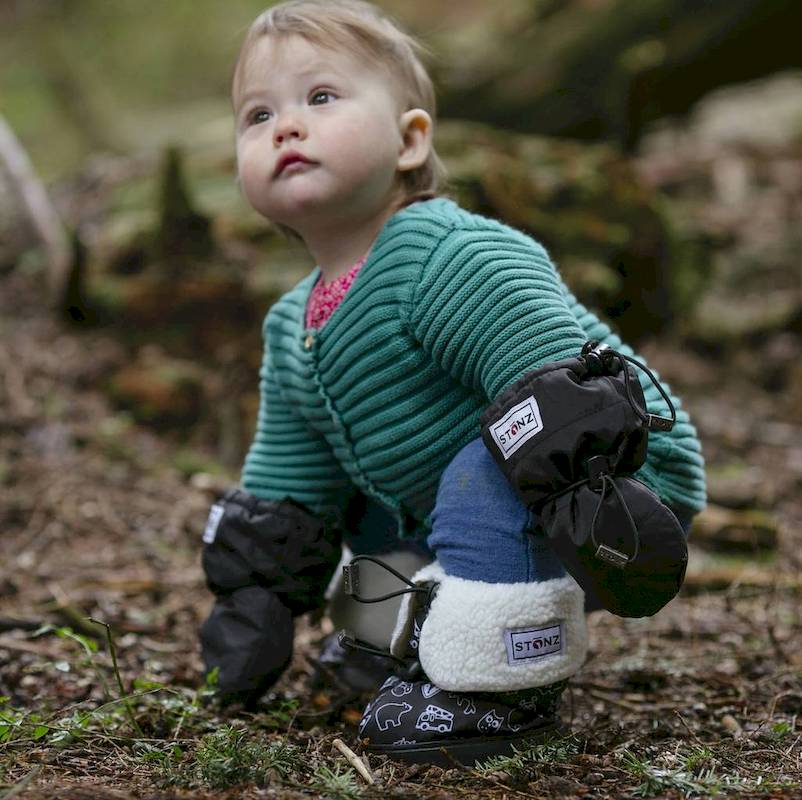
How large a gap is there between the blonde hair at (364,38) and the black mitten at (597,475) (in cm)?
76

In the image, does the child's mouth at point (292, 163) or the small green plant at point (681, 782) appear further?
the child's mouth at point (292, 163)

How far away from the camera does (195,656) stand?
266cm

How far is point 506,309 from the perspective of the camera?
1931mm

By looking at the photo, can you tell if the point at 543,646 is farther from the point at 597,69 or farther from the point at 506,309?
the point at 597,69

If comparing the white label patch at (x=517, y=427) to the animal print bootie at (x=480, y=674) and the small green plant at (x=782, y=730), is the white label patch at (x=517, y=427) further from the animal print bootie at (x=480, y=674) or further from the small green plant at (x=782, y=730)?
the small green plant at (x=782, y=730)

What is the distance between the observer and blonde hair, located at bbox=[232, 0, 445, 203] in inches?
86.2

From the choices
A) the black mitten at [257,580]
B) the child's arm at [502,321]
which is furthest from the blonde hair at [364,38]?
the black mitten at [257,580]

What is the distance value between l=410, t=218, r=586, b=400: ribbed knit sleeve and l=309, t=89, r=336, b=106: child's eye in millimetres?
428

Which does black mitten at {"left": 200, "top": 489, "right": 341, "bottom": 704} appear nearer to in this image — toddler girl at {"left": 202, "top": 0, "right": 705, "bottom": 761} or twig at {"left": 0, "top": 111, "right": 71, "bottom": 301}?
toddler girl at {"left": 202, "top": 0, "right": 705, "bottom": 761}

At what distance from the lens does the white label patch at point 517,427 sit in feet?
5.81

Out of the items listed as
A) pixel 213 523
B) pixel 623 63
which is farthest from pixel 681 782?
pixel 623 63

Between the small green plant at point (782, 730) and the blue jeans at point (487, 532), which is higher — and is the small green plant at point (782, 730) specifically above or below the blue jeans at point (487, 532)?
below

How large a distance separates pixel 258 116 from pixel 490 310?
30.0 inches

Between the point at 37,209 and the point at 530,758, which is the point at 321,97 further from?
the point at 37,209
